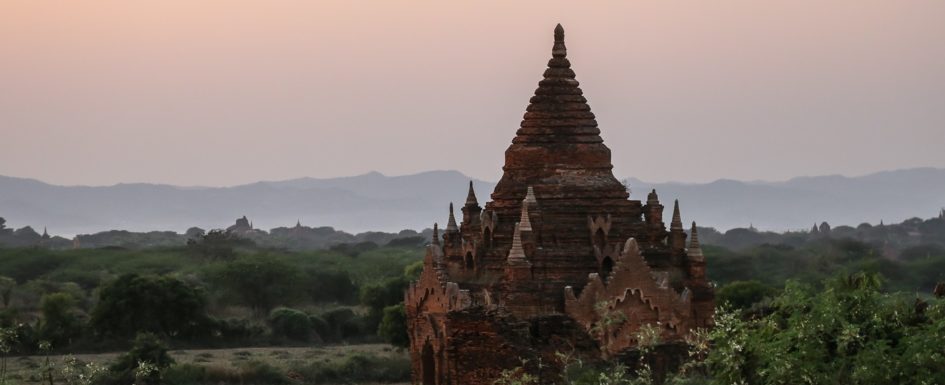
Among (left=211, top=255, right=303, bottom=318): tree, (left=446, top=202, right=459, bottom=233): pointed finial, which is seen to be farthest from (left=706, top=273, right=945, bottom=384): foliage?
(left=211, top=255, right=303, bottom=318): tree

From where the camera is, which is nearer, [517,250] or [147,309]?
[517,250]

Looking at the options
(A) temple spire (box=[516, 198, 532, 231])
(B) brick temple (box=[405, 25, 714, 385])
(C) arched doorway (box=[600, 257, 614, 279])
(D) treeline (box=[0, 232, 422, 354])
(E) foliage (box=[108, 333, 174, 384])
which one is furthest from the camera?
(D) treeline (box=[0, 232, 422, 354])

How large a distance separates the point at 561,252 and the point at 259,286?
43.4 m

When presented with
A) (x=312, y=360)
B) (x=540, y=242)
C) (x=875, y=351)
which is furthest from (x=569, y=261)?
(x=312, y=360)

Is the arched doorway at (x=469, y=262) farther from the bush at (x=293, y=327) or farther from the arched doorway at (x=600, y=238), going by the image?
the bush at (x=293, y=327)

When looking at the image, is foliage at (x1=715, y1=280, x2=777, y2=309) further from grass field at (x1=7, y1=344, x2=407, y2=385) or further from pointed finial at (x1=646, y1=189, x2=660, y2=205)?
pointed finial at (x1=646, y1=189, x2=660, y2=205)

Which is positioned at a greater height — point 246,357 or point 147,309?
point 147,309

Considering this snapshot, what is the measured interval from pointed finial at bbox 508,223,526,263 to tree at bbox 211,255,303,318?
42.3 meters

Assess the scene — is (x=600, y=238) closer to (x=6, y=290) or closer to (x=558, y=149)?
(x=558, y=149)

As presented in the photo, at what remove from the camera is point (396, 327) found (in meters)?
48.7

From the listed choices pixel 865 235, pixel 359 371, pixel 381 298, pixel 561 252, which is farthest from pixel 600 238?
pixel 865 235

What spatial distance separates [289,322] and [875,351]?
145 feet

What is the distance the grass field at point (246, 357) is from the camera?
46.7m

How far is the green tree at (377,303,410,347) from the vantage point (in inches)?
1896
